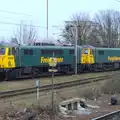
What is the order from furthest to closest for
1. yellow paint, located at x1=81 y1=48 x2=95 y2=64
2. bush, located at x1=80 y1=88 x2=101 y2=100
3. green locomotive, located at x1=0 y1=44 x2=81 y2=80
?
1. yellow paint, located at x1=81 y1=48 x2=95 y2=64
2. green locomotive, located at x1=0 y1=44 x2=81 y2=80
3. bush, located at x1=80 y1=88 x2=101 y2=100

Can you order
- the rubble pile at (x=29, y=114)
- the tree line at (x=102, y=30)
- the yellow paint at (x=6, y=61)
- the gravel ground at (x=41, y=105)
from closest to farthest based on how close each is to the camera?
the rubble pile at (x=29, y=114) → the gravel ground at (x=41, y=105) → the yellow paint at (x=6, y=61) → the tree line at (x=102, y=30)

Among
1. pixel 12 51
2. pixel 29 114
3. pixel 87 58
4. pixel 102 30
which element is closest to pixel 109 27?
pixel 102 30

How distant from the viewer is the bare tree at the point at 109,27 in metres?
87.8

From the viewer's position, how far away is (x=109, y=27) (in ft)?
296

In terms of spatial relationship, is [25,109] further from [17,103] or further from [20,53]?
[20,53]

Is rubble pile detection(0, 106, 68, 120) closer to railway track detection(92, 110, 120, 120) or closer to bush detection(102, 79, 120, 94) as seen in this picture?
railway track detection(92, 110, 120, 120)

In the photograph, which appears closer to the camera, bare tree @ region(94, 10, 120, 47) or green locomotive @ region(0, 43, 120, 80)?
green locomotive @ region(0, 43, 120, 80)

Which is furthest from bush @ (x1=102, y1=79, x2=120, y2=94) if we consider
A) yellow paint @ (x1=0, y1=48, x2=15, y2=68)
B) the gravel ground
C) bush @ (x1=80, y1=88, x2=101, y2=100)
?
yellow paint @ (x1=0, y1=48, x2=15, y2=68)

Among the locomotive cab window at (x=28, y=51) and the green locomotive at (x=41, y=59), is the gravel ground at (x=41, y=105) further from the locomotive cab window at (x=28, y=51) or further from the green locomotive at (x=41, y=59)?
the locomotive cab window at (x=28, y=51)

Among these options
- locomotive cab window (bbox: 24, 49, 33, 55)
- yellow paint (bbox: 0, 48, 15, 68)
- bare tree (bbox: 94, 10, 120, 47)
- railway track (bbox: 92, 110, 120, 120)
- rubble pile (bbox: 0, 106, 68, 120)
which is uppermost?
bare tree (bbox: 94, 10, 120, 47)

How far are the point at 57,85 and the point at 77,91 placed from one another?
2844mm

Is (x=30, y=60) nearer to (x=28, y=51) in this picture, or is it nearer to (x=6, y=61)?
(x=28, y=51)

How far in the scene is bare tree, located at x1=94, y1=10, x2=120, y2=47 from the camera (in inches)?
3459

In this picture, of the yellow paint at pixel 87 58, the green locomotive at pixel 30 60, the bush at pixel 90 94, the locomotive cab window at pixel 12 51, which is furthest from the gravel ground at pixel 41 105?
the yellow paint at pixel 87 58
